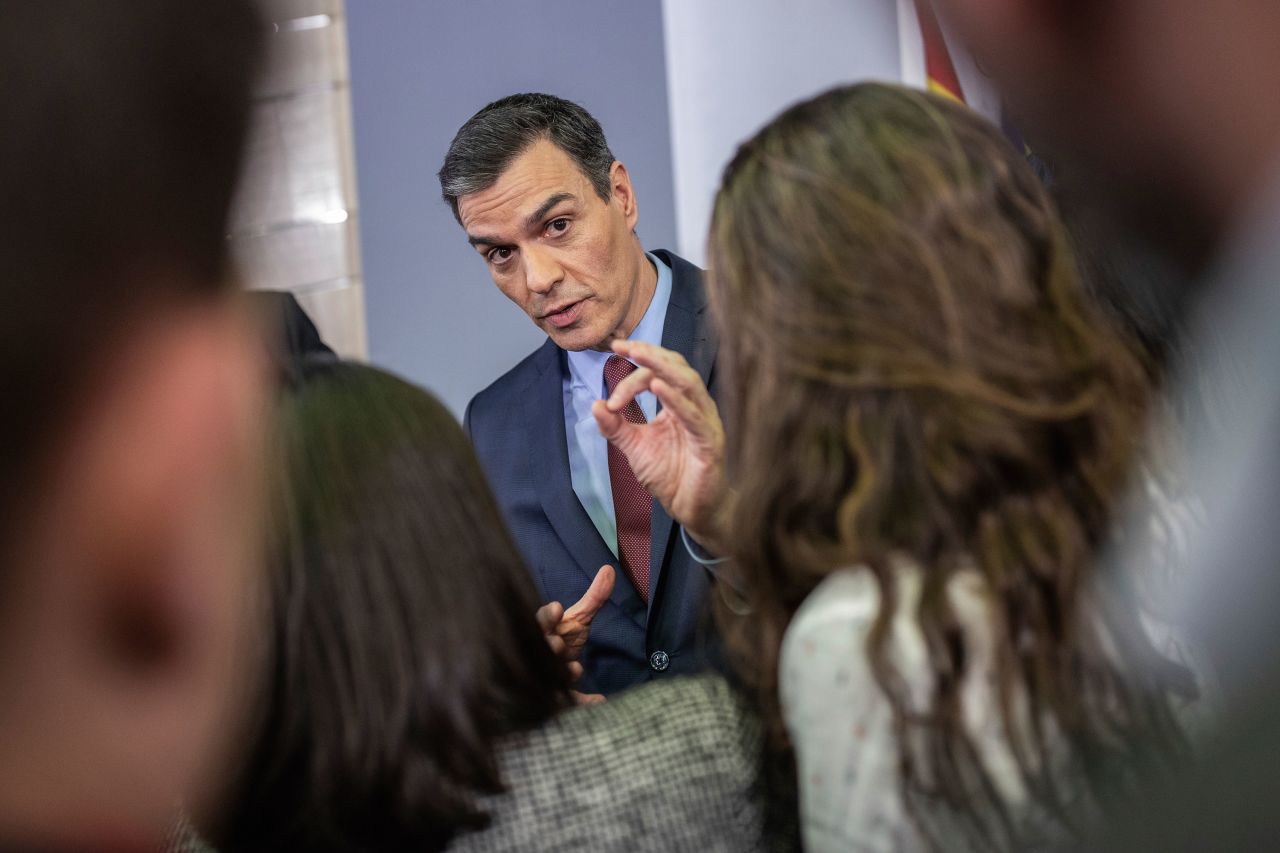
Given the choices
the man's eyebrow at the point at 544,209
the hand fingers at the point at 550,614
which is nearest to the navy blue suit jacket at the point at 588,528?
the man's eyebrow at the point at 544,209

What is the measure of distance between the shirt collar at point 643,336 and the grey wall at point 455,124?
30 cm

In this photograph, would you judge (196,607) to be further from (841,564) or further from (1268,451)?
(841,564)

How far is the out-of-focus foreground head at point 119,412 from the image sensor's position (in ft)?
0.57

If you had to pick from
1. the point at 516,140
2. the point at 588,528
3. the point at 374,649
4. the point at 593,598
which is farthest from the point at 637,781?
the point at 516,140

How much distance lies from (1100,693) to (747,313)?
1.36 ft

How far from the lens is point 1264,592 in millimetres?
240

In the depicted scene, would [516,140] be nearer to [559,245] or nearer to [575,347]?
[559,245]

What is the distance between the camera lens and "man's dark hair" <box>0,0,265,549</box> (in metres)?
0.17

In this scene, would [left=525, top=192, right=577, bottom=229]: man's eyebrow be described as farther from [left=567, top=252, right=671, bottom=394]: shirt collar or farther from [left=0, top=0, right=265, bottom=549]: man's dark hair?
[left=0, top=0, right=265, bottom=549]: man's dark hair

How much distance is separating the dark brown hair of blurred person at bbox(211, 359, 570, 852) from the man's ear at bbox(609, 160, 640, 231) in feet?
4.68

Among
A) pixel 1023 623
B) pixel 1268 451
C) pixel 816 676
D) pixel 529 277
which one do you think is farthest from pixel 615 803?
pixel 529 277

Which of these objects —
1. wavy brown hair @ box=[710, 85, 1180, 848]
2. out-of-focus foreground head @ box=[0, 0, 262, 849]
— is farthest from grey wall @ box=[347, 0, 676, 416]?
out-of-focus foreground head @ box=[0, 0, 262, 849]

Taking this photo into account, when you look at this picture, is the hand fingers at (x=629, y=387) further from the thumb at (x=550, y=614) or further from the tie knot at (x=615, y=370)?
the tie knot at (x=615, y=370)

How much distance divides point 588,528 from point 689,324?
0.46 m
